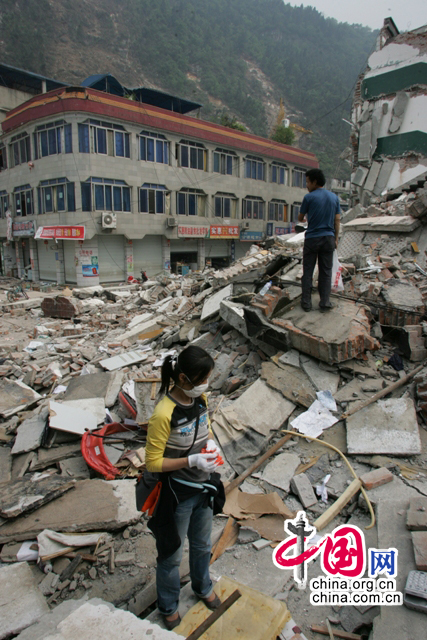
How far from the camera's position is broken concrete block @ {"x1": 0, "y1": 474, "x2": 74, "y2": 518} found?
3119 mm

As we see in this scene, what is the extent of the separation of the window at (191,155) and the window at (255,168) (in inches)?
165

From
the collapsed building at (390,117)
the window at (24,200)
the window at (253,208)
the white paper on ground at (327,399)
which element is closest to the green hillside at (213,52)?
the window at (253,208)

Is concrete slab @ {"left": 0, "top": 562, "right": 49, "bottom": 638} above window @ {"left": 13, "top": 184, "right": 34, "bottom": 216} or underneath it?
underneath

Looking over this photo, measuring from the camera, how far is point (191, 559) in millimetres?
2350

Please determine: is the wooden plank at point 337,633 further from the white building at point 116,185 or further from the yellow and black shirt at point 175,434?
the white building at point 116,185

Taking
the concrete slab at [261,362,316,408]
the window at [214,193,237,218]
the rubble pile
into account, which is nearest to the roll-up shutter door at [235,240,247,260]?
the window at [214,193,237,218]

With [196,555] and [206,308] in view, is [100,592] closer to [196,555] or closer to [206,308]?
[196,555]

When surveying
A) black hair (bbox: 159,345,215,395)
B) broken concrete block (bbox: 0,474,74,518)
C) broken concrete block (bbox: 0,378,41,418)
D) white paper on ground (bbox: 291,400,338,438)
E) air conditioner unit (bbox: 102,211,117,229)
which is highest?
air conditioner unit (bbox: 102,211,117,229)

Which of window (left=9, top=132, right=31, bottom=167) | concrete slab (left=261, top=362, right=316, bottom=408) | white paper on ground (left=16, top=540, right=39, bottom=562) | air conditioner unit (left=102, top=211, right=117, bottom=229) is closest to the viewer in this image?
white paper on ground (left=16, top=540, right=39, bottom=562)

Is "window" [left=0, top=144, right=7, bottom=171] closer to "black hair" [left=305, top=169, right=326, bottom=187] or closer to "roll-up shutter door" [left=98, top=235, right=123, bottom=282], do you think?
"roll-up shutter door" [left=98, top=235, right=123, bottom=282]

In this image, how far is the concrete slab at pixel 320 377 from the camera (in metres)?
4.49

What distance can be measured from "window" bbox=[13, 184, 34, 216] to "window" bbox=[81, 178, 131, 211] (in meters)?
4.61

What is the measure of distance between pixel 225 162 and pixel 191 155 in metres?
3.13

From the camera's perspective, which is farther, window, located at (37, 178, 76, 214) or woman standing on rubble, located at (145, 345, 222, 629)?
window, located at (37, 178, 76, 214)
